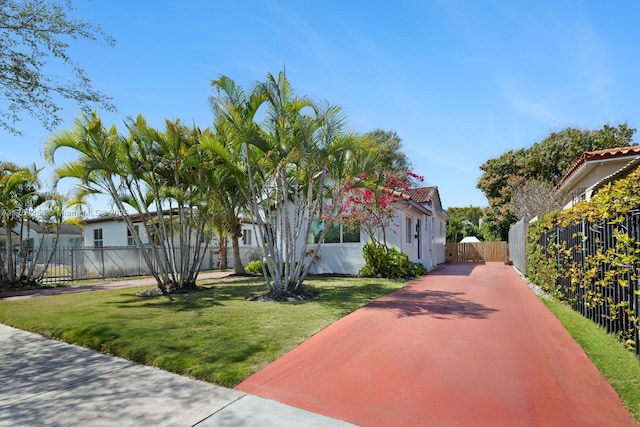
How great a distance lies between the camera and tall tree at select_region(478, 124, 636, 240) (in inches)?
1011

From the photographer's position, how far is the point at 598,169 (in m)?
12.5

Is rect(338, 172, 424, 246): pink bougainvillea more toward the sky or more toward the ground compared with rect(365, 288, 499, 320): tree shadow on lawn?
more toward the sky

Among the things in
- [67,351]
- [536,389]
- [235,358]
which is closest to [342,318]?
[235,358]

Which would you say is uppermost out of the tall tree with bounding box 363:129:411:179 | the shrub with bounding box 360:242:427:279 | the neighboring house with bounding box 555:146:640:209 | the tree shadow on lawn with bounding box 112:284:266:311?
the tall tree with bounding box 363:129:411:179

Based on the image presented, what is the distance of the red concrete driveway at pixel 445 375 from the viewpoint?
11.9ft

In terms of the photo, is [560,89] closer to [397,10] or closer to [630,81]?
[630,81]

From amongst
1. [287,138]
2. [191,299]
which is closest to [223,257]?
[191,299]

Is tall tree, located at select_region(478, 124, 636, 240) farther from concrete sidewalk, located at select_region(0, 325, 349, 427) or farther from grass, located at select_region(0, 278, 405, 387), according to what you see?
concrete sidewalk, located at select_region(0, 325, 349, 427)

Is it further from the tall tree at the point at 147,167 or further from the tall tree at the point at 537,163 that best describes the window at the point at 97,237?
the tall tree at the point at 537,163

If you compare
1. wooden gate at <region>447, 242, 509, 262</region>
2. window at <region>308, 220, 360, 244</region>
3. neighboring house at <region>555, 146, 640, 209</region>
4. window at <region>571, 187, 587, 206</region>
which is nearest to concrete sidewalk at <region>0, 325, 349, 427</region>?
neighboring house at <region>555, 146, 640, 209</region>

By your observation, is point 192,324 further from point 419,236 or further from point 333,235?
point 419,236

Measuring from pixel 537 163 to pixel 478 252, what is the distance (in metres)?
7.50

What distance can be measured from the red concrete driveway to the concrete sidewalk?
1.04 feet

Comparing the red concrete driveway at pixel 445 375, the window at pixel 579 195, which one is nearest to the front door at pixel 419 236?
the window at pixel 579 195
